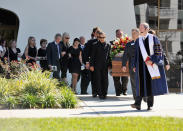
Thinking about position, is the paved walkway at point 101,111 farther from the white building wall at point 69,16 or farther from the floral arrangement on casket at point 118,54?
the white building wall at point 69,16

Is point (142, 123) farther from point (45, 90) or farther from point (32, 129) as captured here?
point (45, 90)

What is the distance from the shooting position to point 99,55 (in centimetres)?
1007

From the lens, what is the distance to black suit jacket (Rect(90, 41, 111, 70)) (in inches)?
396

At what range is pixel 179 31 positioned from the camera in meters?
14.4

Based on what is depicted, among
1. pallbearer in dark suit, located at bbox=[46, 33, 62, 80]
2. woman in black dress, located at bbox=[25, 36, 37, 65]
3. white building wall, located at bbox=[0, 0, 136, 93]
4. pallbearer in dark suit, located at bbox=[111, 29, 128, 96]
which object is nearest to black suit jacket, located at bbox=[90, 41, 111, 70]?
pallbearer in dark suit, located at bbox=[111, 29, 128, 96]

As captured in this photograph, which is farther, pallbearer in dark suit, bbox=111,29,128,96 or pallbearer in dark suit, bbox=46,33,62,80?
pallbearer in dark suit, bbox=46,33,62,80

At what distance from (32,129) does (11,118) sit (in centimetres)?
98

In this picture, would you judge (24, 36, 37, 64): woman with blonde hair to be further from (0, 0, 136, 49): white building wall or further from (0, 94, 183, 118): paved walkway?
(0, 94, 183, 118): paved walkway

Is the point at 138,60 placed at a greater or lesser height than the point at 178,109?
greater

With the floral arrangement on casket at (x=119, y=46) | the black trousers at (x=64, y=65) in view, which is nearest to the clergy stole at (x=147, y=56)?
the floral arrangement on casket at (x=119, y=46)

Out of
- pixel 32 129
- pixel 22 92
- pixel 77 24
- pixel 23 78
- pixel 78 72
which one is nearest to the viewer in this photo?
pixel 32 129

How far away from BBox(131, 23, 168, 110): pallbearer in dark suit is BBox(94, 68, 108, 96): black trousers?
214 centimetres

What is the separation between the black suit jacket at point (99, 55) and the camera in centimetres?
1006

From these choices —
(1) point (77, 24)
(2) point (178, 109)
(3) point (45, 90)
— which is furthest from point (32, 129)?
(1) point (77, 24)
